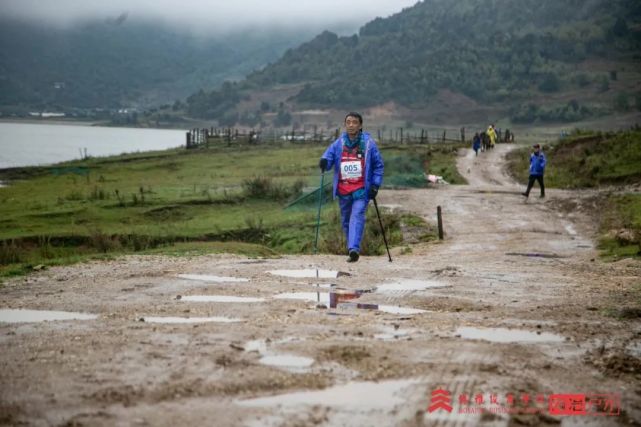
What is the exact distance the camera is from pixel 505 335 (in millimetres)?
7688

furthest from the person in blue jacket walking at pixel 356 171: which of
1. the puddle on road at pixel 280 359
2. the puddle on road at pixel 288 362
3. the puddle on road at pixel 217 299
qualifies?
the puddle on road at pixel 288 362

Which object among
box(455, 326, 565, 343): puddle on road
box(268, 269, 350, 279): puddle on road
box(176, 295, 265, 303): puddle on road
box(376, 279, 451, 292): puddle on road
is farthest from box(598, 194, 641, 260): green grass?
box(176, 295, 265, 303): puddle on road

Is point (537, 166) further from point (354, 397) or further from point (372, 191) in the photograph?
point (354, 397)

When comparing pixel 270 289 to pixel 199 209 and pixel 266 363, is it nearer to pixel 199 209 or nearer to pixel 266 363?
pixel 266 363

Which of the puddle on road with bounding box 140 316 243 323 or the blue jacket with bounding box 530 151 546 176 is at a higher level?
the blue jacket with bounding box 530 151 546 176

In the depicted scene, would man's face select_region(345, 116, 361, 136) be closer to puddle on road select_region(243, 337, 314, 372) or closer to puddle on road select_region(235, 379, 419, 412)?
puddle on road select_region(243, 337, 314, 372)

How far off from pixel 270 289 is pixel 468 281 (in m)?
2.84

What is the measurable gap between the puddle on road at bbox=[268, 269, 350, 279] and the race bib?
2.08m

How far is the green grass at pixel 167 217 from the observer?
19344 mm

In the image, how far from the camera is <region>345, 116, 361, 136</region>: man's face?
13281 mm

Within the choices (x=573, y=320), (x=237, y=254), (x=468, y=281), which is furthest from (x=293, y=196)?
(x=573, y=320)

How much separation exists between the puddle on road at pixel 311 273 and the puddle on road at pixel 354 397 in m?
5.50

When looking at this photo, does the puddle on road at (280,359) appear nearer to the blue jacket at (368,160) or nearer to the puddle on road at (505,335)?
the puddle on road at (505,335)

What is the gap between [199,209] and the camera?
2995 cm
